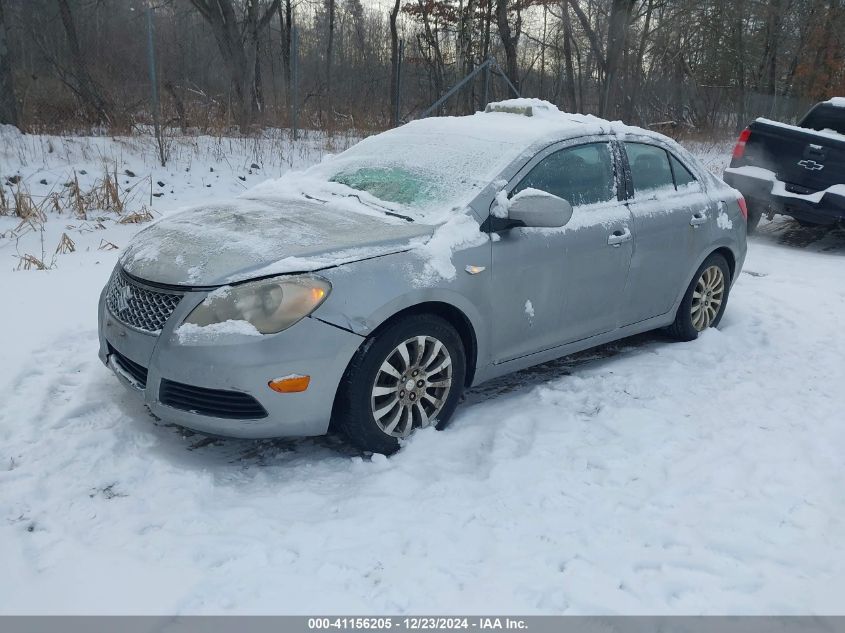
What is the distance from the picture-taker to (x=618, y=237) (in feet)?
14.0

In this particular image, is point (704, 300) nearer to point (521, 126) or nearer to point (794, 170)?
point (521, 126)

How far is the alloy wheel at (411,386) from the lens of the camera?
10.8 ft

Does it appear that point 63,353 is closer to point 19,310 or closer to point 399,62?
point 19,310

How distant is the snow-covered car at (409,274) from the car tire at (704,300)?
2 centimetres

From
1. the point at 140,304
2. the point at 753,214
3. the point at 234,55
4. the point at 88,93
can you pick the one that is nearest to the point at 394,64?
the point at 234,55

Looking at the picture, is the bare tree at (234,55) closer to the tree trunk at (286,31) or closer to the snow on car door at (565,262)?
the tree trunk at (286,31)

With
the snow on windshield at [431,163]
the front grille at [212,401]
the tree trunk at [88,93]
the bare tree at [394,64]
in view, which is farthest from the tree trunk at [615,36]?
the front grille at [212,401]

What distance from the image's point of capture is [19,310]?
4867 millimetres

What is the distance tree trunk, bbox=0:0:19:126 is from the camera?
35.4ft

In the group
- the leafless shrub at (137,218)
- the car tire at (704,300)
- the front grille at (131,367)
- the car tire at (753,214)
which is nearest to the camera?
Answer: the front grille at (131,367)

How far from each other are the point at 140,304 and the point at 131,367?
12.5 inches

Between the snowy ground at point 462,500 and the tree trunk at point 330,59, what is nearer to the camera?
the snowy ground at point 462,500

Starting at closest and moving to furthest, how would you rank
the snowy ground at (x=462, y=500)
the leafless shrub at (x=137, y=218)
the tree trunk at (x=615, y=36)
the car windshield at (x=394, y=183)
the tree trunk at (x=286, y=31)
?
the snowy ground at (x=462, y=500) → the car windshield at (x=394, y=183) → the leafless shrub at (x=137, y=218) → the tree trunk at (x=615, y=36) → the tree trunk at (x=286, y=31)
